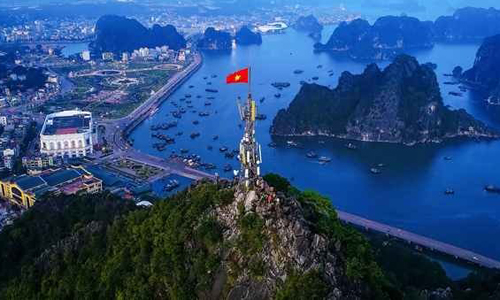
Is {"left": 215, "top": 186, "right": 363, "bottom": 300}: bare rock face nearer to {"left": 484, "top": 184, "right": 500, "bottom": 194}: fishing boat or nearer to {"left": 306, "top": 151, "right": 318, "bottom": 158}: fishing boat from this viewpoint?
{"left": 484, "top": 184, "right": 500, "bottom": 194}: fishing boat

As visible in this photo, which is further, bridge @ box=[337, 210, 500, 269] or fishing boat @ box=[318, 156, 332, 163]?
fishing boat @ box=[318, 156, 332, 163]

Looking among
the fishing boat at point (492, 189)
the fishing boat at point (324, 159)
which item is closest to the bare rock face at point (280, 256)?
the fishing boat at point (492, 189)

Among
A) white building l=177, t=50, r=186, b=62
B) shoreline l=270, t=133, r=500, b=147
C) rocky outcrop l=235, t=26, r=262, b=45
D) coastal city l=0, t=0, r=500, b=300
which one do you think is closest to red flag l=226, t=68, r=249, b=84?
coastal city l=0, t=0, r=500, b=300

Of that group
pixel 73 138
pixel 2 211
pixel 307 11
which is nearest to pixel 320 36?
pixel 307 11

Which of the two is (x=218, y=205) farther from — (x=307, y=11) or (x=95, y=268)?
(x=307, y=11)

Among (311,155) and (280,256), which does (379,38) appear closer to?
(311,155)

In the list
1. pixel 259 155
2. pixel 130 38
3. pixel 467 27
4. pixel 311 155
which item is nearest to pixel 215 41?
pixel 130 38
